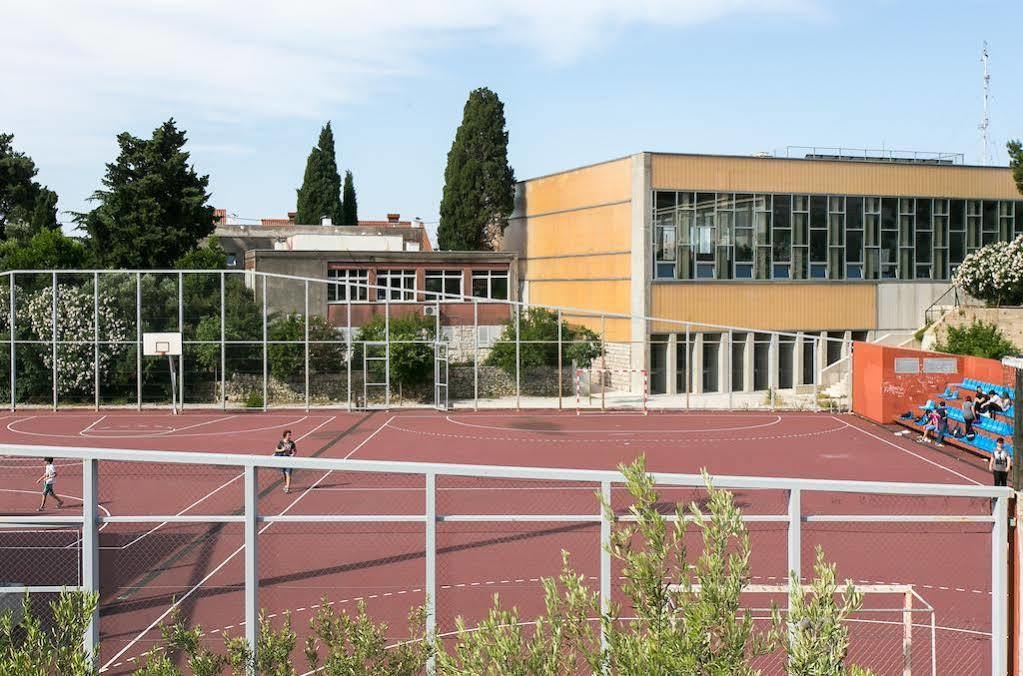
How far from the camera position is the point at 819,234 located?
163 feet

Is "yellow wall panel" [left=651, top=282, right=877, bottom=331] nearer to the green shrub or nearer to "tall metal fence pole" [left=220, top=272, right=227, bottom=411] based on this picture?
the green shrub

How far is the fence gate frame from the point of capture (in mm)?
42531

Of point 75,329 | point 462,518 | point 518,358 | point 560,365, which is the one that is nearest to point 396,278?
point 518,358

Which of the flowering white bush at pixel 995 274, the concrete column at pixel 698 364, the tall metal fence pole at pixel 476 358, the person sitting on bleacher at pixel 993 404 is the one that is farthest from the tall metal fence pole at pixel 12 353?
the flowering white bush at pixel 995 274

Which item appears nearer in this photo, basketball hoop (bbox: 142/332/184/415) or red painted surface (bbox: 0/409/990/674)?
red painted surface (bbox: 0/409/990/674)

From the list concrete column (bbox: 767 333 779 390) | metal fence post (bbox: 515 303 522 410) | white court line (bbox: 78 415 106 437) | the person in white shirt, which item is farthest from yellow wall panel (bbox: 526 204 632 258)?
the person in white shirt

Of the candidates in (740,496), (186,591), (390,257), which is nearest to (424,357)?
(390,257)

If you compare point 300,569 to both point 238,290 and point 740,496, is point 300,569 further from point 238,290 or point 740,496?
point 238,290

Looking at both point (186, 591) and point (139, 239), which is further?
point (139, 239)

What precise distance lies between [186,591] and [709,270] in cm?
3680

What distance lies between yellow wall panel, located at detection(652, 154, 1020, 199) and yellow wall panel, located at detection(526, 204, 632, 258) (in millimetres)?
2695

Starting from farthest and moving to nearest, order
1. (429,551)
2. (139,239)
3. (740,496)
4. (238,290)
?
1. (139,239)
2. (238,290)
3. (740,496)
4. (429,551)

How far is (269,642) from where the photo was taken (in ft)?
26.6

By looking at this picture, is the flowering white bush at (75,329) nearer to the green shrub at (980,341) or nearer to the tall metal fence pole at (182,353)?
the tall metal fence pole at (182,353)
